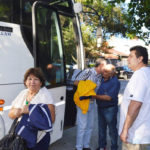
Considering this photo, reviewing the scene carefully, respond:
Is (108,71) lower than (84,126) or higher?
higher

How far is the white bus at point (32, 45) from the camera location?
3.27 meters

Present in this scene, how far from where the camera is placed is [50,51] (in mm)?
3986

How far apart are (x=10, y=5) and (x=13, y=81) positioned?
1108 millimetres

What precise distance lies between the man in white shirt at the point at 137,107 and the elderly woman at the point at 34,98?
0.88m

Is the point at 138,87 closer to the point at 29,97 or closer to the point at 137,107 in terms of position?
the point at 137,107

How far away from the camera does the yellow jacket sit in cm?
411

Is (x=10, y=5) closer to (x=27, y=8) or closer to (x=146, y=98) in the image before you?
(x=27, y=8)

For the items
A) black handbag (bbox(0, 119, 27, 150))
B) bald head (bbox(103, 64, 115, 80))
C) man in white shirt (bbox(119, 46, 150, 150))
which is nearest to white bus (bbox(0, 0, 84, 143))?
bald head (bbox(103, 64, 115, 80))

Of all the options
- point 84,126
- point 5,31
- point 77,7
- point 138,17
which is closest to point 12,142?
point 5,31

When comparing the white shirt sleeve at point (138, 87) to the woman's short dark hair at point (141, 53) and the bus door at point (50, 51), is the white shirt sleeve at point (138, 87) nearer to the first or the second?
the woman's short dark hair at point (141, 53)

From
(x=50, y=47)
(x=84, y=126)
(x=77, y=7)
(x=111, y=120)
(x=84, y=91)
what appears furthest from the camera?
(x=77, y=7)

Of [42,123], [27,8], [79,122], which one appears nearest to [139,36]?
[79,122]

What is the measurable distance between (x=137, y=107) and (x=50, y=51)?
207cm

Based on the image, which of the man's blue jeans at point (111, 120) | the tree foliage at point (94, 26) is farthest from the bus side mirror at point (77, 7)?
the tree foliage at point (94, 26)
